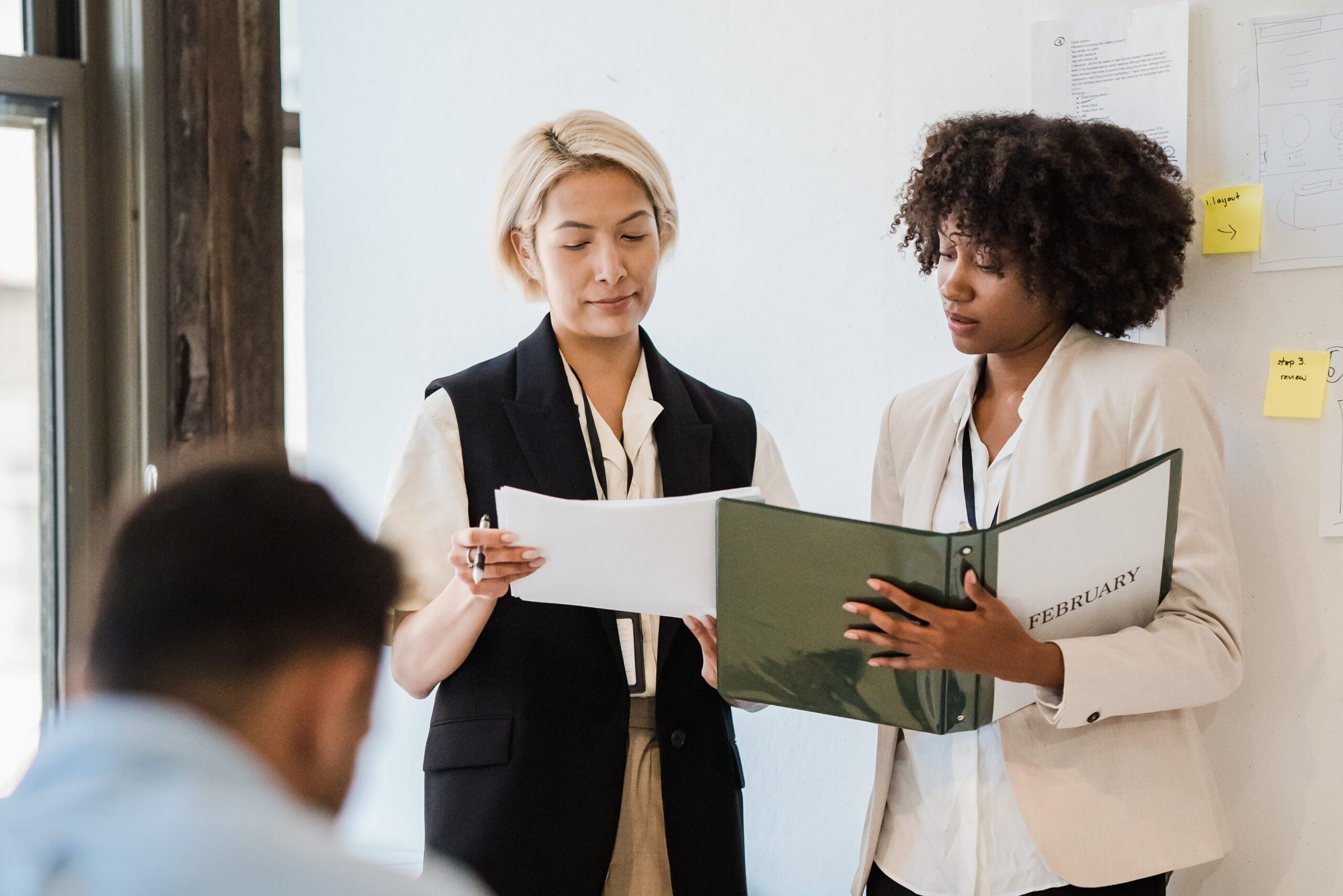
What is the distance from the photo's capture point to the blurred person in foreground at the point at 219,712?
0.77 m

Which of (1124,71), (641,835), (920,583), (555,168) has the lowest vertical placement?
(641,835)

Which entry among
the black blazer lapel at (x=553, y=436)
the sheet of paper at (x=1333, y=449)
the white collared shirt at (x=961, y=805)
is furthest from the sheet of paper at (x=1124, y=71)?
the black blazer lapel at (x=553, y=436)

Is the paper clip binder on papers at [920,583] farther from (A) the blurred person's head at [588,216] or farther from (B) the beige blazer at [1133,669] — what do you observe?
(A) the blurred person's head at [588,216]

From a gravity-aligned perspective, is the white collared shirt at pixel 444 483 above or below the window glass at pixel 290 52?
below

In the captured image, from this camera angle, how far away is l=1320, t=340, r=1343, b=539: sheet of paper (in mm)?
1846

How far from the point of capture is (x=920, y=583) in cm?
143

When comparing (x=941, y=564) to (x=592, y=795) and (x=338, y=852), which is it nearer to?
(x=592, y=795)

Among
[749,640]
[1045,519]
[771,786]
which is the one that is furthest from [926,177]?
[771,786]

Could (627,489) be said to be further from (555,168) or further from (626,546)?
(555,168)

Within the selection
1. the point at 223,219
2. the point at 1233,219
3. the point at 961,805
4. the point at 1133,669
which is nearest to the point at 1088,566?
the point at 1133,669

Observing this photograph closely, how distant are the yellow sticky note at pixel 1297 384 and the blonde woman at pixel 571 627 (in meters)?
0.82

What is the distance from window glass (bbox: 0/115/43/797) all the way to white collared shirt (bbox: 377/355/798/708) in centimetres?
107

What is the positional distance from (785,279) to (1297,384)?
37.2 inches

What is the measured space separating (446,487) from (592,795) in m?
0.48
